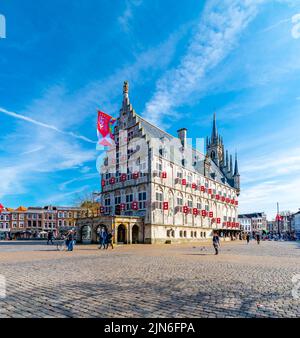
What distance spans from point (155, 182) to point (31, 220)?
64772mm

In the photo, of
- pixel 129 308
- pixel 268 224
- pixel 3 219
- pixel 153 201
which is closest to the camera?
pixel 129 308

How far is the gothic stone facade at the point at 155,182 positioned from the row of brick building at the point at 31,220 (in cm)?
4419

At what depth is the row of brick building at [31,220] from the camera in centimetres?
8700

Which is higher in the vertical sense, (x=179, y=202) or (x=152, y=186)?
(x=152, y=186)

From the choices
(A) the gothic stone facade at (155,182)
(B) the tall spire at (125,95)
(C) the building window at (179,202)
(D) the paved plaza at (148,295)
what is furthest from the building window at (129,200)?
(D) the paved plaza at (148,295)

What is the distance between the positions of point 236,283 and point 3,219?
9364 centimetres

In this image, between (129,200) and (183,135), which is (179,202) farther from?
(183,135)

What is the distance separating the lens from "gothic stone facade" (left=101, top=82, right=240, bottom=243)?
39938mm

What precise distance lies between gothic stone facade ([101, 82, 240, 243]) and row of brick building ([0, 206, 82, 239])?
44186 millimetres

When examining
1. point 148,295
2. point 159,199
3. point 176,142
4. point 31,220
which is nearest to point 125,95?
point 176,142

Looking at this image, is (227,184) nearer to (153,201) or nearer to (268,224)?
(153,201)

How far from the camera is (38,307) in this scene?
6.05 meters

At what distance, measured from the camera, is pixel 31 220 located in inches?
3524
